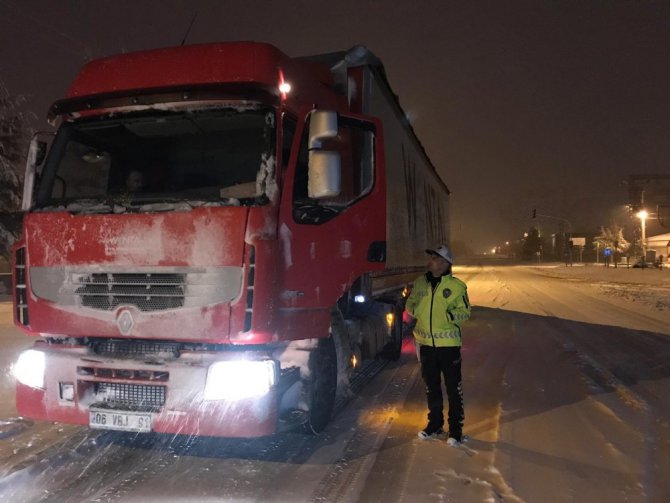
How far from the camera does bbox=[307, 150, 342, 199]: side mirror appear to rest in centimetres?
402

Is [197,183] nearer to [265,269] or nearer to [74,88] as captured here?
[265,269]

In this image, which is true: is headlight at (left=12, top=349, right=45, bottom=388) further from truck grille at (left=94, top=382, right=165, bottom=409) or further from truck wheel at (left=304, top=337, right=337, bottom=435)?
truck wheel at (left=304, top=337, right=337, bottom=435)

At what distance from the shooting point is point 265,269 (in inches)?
145

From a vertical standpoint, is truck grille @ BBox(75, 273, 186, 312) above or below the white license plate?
above

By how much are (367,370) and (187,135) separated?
14.6 feet

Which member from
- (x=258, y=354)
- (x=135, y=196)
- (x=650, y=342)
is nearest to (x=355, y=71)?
(x=135, y=196)

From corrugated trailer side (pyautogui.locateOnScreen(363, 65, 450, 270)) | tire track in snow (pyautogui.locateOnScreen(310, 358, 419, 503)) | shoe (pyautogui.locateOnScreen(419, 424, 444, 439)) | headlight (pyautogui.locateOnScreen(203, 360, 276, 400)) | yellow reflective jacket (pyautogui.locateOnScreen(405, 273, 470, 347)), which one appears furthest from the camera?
corrugated trailer side (pyautogui.locateOnScreen(363, 65, 450, 270))

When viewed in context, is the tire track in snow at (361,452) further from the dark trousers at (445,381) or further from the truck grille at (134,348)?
the truck grille at (134,348)

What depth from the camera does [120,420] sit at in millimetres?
3818

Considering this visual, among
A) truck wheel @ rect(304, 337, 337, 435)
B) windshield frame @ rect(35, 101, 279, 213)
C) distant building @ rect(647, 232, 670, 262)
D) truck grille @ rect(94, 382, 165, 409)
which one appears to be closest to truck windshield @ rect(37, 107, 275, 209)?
windshield frame @ rect(35, 101, 279, 213)

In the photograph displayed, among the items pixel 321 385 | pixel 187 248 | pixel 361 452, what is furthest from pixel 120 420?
pixel 361 452

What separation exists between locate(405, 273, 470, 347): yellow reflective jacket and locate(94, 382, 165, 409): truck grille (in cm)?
222

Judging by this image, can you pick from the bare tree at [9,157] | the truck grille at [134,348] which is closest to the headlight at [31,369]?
the truck grille at [134,348]

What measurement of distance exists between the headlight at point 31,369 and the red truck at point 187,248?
0.04ft
